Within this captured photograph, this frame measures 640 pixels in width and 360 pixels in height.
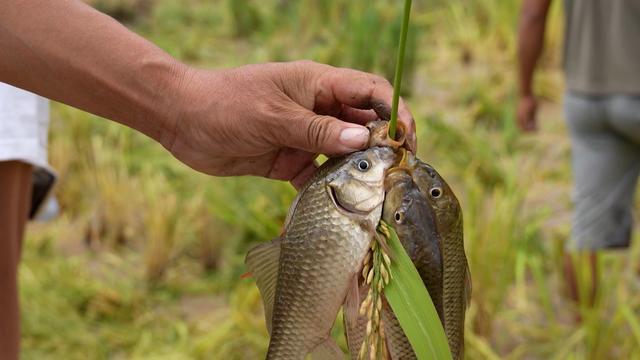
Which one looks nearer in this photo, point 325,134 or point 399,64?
point 399,64

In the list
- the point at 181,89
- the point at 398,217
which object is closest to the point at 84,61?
the point at 181,89

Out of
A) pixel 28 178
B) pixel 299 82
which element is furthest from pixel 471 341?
pixel 299 82

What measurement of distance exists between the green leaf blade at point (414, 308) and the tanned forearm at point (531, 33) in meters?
2.07

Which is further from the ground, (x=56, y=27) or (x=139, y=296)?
(x=56, y=27)

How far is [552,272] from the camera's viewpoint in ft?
12.3

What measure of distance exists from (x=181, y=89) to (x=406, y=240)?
0.43 meters

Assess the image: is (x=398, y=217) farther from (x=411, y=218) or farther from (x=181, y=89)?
(x=181, y=89)

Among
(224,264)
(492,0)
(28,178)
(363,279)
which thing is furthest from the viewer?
(492,0)

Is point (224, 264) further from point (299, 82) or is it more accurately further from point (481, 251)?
point (299, 82)

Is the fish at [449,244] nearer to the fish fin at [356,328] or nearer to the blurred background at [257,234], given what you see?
the fish fin at [356,328]

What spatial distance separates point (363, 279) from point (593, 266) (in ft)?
6.63

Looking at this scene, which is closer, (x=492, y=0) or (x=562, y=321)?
(x=562, y=321)

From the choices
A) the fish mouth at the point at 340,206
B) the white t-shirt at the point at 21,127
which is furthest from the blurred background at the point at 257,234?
the fish mouth at the point at 340,206

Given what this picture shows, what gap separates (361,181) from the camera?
1365 millimetres
